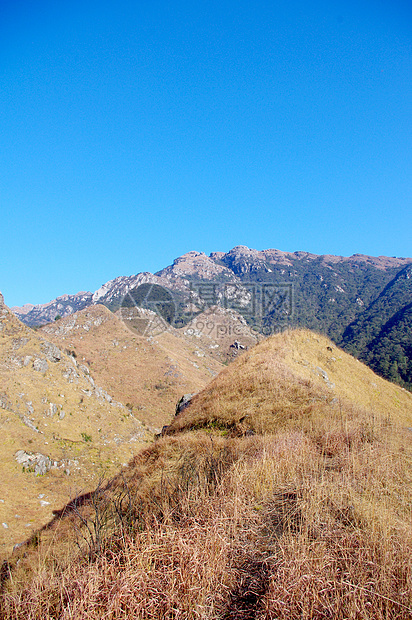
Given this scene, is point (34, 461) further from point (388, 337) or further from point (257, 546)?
point (388, 337)

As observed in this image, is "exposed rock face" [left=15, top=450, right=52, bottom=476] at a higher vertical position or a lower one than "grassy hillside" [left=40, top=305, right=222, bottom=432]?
lower

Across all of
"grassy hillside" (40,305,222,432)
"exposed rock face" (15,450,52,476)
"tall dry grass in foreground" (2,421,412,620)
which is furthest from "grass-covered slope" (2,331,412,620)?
"grassy hillside" (40,305,222,432)

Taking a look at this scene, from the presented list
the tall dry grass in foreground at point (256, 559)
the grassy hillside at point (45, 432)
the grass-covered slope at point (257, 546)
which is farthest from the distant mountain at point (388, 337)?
the tall dry grass in foreground at point (256, 559)

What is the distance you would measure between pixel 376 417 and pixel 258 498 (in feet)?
18.0

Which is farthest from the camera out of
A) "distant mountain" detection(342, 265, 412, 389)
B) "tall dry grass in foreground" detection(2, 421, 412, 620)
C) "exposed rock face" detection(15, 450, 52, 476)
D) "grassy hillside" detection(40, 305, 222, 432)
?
"distant mountain" detection(342, 265, 412, 389)

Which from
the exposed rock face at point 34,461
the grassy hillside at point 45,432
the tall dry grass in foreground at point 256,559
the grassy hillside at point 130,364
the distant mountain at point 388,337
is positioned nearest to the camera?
the tall dry grass in foreground at point 256,559

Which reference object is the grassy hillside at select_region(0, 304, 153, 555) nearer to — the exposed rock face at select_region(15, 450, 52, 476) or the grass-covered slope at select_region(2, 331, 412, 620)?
the exposed rock face at select_region(15, 450, 52, 476)

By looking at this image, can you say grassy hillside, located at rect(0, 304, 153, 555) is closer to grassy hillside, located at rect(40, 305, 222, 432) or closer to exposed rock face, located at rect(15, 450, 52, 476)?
exposed rock face, located at rect(15, 450, 52, 476)

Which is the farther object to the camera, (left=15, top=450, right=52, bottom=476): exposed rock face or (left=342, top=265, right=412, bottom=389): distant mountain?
(left=342, top=265, right=412, bottom=389): distant mountain

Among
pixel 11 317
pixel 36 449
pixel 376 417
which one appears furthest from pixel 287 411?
pixel 11 317

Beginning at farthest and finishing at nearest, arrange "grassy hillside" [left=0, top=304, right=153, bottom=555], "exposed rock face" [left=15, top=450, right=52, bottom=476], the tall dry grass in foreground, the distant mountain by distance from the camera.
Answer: the distant mountain, "exposed rock face" [left=15, top=450, right=52, bottom=476], "grassy hillside" [left=0, top=304, right=153, bottom=555], the tall dry grass in foreground

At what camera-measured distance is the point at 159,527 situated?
396 centimetres

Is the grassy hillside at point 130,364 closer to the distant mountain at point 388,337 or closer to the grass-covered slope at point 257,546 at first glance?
the grass-covered slope at point 257,546

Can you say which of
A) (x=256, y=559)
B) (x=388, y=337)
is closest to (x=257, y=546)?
(x=256, y=559)
